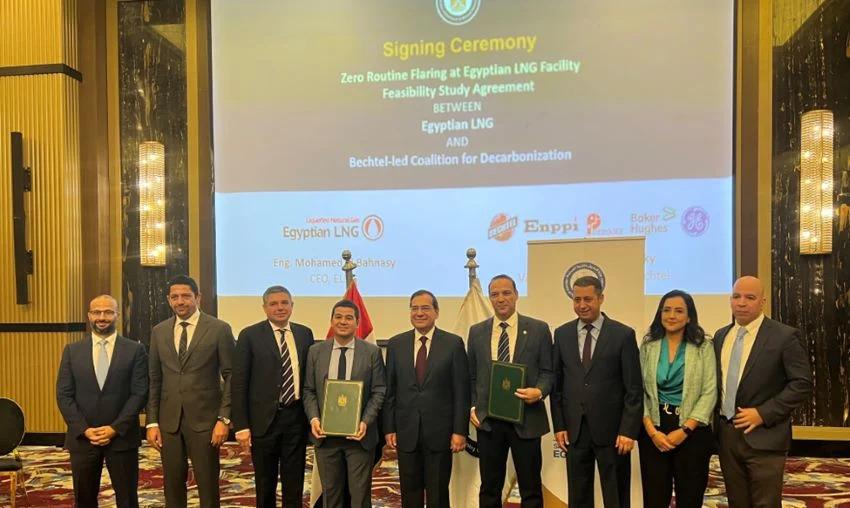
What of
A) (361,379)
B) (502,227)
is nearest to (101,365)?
(361,379)

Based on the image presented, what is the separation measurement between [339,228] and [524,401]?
2.87 meters

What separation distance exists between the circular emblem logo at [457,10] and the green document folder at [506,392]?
11.4 ft

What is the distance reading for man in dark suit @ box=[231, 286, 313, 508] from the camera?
359 cm

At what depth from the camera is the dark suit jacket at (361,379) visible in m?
3.47

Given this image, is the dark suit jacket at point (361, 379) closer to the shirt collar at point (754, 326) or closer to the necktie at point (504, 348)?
the necktie at point (504, 348)

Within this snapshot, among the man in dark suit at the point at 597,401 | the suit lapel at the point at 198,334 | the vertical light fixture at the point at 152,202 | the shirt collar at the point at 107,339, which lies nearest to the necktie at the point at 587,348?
the man in dark suit at the point at 597,401

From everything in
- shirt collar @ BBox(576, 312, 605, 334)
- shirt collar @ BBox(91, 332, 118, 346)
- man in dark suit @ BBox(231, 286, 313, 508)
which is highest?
shirt collar @ BBox(576, 312, 605, 334)

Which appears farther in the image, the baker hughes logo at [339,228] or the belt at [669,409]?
the baker hughes logo at [339,228]

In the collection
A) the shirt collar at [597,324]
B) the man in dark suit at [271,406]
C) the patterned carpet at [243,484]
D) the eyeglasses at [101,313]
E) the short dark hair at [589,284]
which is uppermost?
the short dark hair at [589,284]

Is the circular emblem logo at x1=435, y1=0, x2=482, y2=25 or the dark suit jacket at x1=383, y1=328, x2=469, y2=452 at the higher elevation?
the circular emblem logo at x1=435, y1=0, x2=482, y2=25

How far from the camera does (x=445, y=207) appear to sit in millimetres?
5684

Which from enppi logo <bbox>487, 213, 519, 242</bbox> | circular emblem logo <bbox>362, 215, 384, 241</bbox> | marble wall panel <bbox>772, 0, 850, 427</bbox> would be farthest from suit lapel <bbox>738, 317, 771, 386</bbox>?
circular emblem logo <bbox>362, 215, 384, 241</bbox>

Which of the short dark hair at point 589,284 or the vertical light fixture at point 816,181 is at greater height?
the vertical light fixture at point 816,181

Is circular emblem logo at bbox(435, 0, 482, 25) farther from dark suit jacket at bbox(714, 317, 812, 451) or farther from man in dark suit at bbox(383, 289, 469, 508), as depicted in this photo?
dark suit jacket at bbox(714, 317, 812, 451)
